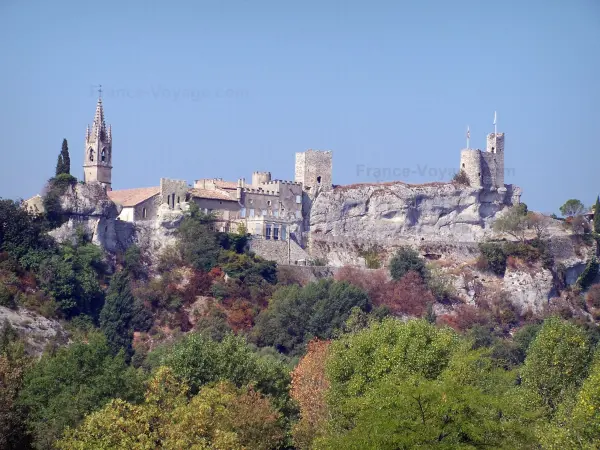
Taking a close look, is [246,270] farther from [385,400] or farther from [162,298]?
[385,400]

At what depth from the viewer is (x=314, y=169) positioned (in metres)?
96.9

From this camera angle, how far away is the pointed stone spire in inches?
3455

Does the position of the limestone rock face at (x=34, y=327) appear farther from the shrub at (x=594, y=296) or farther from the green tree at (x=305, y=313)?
the shrub at (x=594, y=296)

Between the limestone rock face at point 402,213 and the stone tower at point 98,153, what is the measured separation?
14176mm

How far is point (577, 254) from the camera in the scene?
95125mm

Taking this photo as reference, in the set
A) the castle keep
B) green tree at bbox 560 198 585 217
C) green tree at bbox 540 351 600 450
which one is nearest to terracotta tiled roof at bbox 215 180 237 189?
the castle keep

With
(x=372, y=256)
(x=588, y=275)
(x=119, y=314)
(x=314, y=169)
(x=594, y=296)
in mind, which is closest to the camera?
(x=119, y=314)

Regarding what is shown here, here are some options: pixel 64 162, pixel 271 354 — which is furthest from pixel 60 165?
pixel 271 354

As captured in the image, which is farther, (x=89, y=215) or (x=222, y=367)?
(x=89, y=215)

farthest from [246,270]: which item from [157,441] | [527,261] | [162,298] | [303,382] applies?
[157,441]

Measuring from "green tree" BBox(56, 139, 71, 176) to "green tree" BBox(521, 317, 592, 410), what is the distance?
3764 centimetres

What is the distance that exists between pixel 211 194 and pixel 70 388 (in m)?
40.0

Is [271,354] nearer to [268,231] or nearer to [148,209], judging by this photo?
[148,209]

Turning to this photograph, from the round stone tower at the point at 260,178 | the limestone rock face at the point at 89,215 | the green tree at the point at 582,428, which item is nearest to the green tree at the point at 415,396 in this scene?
the green tree at the point at 582,428
